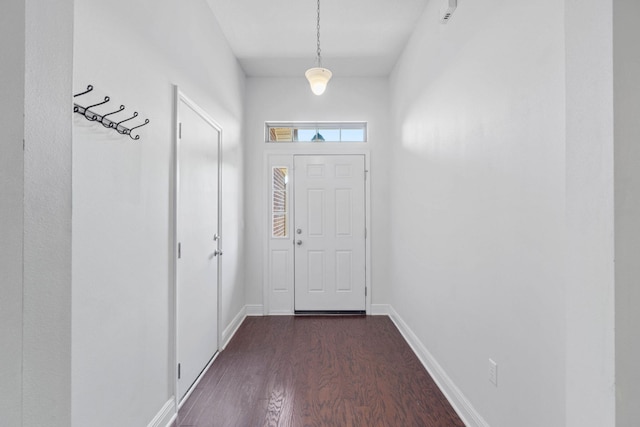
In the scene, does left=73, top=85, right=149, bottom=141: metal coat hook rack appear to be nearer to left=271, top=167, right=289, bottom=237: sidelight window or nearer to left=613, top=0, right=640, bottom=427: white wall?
left=613, top=0, right=640, bottom=427: white wall

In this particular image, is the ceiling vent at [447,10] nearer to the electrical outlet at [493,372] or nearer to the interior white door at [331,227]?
the interior white door at [331,227]

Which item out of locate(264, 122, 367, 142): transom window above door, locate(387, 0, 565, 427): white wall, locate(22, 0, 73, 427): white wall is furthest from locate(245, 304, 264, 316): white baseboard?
locate(22, 0, 73, 427): white wall

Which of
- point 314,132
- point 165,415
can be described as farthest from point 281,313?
point 314,132

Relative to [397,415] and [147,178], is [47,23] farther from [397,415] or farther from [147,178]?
[397,415]

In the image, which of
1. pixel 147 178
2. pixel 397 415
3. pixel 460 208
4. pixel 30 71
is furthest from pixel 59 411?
pixel 460 208

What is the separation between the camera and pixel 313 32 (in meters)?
3.10

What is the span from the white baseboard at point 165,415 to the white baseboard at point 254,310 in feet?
6.48

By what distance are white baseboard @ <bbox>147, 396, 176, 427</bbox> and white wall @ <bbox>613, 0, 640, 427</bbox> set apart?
2.02m

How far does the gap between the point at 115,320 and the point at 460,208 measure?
199 centimetres

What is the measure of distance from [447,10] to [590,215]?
191 cm

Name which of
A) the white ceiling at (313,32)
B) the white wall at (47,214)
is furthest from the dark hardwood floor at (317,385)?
the white ceiling at (313,32)

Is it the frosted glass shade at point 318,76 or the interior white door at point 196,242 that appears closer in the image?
the interior white door at point 196,242

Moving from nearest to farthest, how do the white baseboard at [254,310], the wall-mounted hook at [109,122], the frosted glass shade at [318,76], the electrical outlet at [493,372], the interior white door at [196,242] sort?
the wall-mounted hook at [109,122]
the electrical outlet at [493,372]
the interior white door at [196,242]
the frosted glass shade at [318,76]
the white baseboard at [254,310]

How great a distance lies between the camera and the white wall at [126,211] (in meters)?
1.30
